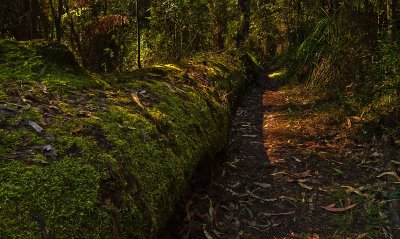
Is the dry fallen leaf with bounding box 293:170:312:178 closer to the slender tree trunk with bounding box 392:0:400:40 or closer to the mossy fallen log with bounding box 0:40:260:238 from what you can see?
the mossy fallen log with bounding box 0:40:260:238

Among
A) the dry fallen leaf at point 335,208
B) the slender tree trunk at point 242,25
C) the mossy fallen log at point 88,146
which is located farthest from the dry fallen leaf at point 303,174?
the slender tree trunk at point 242,25

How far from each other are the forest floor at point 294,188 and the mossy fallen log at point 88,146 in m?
0.38

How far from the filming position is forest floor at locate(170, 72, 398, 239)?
10.5 ft

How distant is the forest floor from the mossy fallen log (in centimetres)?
38

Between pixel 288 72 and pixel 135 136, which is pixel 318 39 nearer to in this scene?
pixel 288 72

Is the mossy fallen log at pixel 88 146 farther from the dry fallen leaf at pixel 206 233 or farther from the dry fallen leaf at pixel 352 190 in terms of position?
the dry fallen leaf at pixel 352 190

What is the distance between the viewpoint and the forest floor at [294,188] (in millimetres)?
3209

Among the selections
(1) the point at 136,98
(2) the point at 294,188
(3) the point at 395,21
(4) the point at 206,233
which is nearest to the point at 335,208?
(2) the point at 294,188

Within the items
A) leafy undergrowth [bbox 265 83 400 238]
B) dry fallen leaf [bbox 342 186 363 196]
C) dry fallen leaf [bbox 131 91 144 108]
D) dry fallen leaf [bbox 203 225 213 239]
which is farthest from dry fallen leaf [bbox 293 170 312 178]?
dry fallen leaf [bbox 131 91 144 108]

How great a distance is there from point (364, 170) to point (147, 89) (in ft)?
8.08

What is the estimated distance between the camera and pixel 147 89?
155 inches

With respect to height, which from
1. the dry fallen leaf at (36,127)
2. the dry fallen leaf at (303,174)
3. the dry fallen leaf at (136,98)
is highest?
the dry fallen leaf at (36,127)

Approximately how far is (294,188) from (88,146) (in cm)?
238

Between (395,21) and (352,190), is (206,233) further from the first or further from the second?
(395,21)
